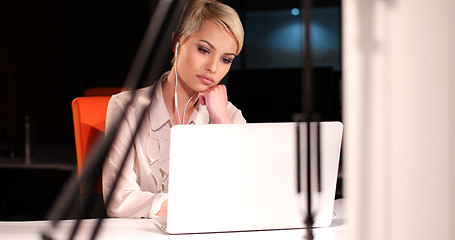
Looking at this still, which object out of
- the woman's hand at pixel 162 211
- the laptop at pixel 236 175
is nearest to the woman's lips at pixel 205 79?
the woman's hand at pixel 162 211

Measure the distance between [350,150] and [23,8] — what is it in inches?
249

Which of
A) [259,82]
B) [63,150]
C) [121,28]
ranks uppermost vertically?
[121,28]

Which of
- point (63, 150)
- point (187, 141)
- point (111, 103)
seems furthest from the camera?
point (63, 150)

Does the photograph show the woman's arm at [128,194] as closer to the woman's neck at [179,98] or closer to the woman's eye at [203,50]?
the woman's neck at [179,98]

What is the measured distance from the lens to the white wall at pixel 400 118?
45cm

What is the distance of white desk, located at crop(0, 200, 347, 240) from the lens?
107 cm

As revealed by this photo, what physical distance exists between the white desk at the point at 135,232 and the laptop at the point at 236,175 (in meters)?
0.02

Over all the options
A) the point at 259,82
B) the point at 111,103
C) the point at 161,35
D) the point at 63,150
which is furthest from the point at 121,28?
the point at 161,35

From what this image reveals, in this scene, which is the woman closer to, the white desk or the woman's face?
the woman's face

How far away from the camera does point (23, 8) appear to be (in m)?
6.14

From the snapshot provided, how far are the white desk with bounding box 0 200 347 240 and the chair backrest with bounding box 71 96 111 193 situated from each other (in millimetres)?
635

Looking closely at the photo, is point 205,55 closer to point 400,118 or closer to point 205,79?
point 205,79

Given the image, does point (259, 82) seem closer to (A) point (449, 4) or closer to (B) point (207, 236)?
(B) point (207, 236)

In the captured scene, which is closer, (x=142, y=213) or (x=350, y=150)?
(x=350, y=150)
